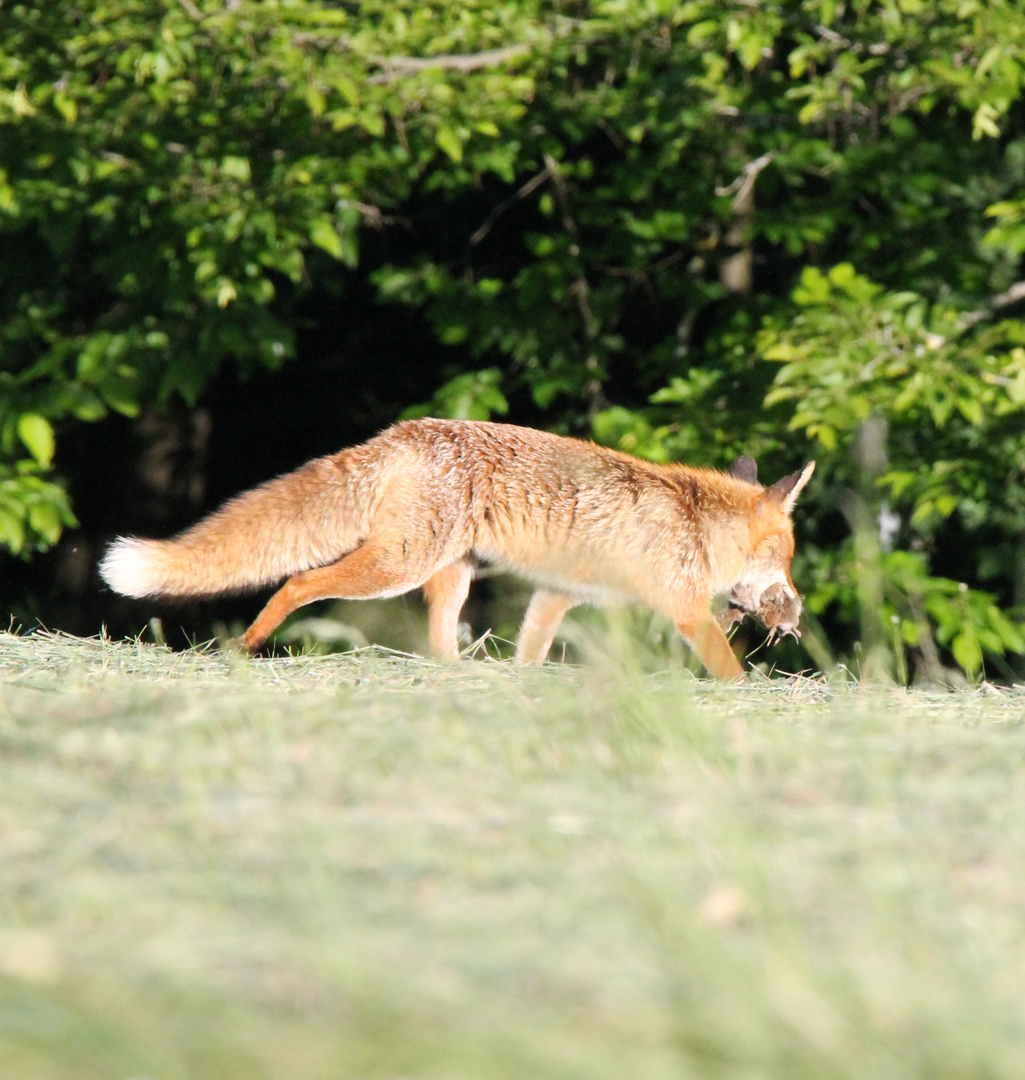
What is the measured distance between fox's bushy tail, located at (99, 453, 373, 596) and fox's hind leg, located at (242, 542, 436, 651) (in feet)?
0.42

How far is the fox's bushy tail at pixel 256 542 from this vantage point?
6.11 m

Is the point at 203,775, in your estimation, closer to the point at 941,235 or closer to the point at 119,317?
the point at 119,317

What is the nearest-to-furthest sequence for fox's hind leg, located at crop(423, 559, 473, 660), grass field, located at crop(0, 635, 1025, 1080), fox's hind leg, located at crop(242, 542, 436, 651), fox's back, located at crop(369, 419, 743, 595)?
grass field, located at crop(0, 635, 1025, 1080)
fox's hind leg, located at crop(242, 542, 436, 651)
fox's back, located at crop(369, 419, 743, 595)
fox's hind leg, located at crop(423, 559, 473, 660)

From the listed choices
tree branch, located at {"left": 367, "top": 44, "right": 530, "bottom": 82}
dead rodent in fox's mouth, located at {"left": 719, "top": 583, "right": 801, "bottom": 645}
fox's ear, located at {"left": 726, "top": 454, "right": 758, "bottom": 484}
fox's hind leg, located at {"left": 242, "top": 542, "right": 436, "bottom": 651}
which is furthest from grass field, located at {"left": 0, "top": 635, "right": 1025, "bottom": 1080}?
tree branch, located at {"left": 367, "top": 44, "right": 530, "bottom": 82}

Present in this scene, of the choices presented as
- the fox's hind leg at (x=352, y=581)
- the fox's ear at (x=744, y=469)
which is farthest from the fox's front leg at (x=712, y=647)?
the fox's hind leg at (x=352, y=581)

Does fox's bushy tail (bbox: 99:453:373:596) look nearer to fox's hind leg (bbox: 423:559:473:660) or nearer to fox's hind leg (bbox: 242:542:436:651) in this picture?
fox's hind leg (bbox: 242:542:436:651)

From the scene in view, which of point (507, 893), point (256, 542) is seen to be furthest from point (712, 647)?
point (507, 893)

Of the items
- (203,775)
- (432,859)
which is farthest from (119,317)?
(432,859)

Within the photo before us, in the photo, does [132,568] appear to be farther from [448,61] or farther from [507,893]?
[507,893]

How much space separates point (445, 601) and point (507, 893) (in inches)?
187

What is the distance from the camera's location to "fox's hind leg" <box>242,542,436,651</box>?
630 centimetres

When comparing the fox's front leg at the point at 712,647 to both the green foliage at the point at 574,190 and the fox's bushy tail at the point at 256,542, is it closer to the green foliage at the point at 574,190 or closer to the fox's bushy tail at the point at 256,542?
the green foliage at the point at 574,190

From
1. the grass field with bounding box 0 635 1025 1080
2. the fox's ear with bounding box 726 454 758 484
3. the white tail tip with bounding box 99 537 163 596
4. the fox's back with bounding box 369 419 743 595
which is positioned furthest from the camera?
the fox's ear with bounding box 726 454 758 484

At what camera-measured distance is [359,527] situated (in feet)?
21.9
